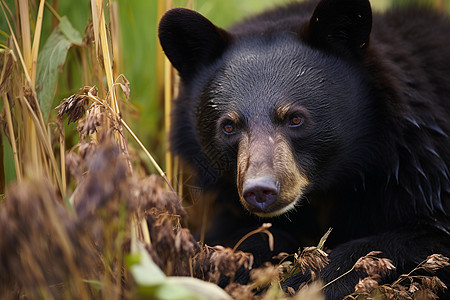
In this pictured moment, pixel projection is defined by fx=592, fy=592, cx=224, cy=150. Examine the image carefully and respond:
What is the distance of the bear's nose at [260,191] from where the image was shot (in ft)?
8.22

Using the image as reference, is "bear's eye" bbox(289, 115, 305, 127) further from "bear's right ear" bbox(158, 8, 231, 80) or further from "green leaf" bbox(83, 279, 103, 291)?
"green leaf" bbox(83, 279, 103, 291)

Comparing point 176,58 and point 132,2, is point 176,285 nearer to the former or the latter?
point 176,58

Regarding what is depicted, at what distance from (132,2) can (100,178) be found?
2.77 m

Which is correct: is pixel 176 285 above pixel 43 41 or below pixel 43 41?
below

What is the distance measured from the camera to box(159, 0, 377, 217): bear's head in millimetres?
2861

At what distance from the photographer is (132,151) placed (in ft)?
Result: 9.73

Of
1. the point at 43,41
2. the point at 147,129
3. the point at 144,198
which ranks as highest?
the point at 43,41

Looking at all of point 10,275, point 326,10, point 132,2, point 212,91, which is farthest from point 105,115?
point 132,2

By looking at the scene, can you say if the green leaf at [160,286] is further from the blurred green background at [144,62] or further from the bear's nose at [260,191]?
the blurred green background at [144,62]

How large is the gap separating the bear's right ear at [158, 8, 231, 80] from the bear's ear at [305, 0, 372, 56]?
19.8 inches

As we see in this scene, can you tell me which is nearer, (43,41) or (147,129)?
(43,41)

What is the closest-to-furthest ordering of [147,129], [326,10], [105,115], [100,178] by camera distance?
[100,178] → [105,115] → [326,10] → [147,129]

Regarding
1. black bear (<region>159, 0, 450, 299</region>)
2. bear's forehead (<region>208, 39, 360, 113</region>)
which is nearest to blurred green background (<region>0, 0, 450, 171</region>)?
black bear (<region>159, 0, 450, 299</region>)

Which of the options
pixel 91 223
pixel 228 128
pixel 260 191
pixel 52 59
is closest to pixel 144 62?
pixel 52 59
